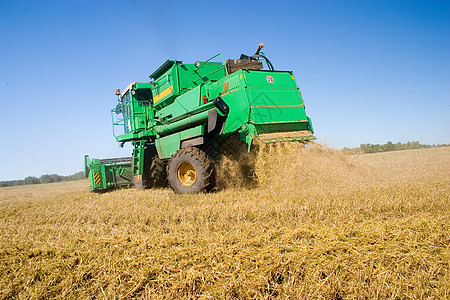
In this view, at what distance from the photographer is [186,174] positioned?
6.29m

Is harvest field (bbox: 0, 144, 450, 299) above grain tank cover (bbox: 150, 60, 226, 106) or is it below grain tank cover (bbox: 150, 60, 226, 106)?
below

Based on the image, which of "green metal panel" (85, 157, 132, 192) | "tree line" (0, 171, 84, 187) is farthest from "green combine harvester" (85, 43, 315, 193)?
"tree line" (0, 171, 84, 187)

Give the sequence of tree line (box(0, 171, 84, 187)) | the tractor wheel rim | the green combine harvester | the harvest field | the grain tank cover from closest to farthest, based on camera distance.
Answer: the harvest field
the green combine harvester
the tractor wheel rim
the grain tank cover
tree line (box(0, 171, 84, 187))

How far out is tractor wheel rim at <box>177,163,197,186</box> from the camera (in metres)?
6.18

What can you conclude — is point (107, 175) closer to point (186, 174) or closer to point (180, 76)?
point (186, 174)

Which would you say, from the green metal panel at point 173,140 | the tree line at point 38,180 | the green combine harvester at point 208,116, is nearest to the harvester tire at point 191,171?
the green combine harvester at point 208,116

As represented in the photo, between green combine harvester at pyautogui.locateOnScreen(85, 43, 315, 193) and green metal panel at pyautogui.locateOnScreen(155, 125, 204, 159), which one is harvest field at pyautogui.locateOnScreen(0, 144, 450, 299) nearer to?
green combine harvester at pyautogui.locateOnScreen(85, 43, 315, 193)

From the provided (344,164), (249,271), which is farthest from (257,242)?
(344,164)

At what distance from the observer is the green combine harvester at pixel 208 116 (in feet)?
17.8

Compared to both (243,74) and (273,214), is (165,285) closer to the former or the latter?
(273,214)

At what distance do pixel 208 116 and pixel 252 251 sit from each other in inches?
144

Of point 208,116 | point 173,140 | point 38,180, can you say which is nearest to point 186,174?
point 173,140

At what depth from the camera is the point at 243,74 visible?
5480mm

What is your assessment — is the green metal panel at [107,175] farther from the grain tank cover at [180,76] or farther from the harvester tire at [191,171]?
the harvester tire at [191,171]
